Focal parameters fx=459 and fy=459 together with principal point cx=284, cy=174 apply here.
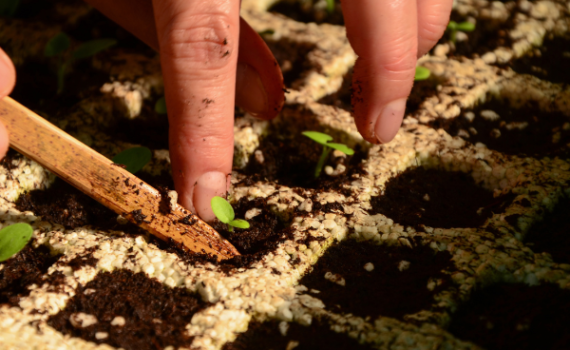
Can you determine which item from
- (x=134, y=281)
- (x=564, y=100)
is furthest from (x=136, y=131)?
(x=564, y=100)

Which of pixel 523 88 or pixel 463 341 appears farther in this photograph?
pixel 523 88

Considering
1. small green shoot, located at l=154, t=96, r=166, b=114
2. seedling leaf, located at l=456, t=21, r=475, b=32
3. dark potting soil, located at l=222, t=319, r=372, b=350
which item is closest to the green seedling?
small green shoot, located at l=154, t=96, r=166, b=114

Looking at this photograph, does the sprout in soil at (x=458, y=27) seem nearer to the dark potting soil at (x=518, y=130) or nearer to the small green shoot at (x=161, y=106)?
the dark potting soil at (x=518, y=130)

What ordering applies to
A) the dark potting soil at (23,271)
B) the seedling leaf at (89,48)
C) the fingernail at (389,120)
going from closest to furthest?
1. the dark potting soil at (23,271)
2. the fingernail at (389,120)
3. the seedling leaf at (89,48)

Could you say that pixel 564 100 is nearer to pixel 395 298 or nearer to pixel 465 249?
pixel 465 249

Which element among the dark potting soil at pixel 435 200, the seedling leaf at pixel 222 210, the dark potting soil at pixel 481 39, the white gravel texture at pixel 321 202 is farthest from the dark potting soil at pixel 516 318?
the dark potting soil at pixel 481 39

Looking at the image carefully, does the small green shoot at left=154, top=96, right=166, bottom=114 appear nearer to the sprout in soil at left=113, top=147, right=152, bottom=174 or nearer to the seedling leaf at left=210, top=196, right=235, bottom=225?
the sprout in soil at left=113, top=147, right=152, bottom=174
